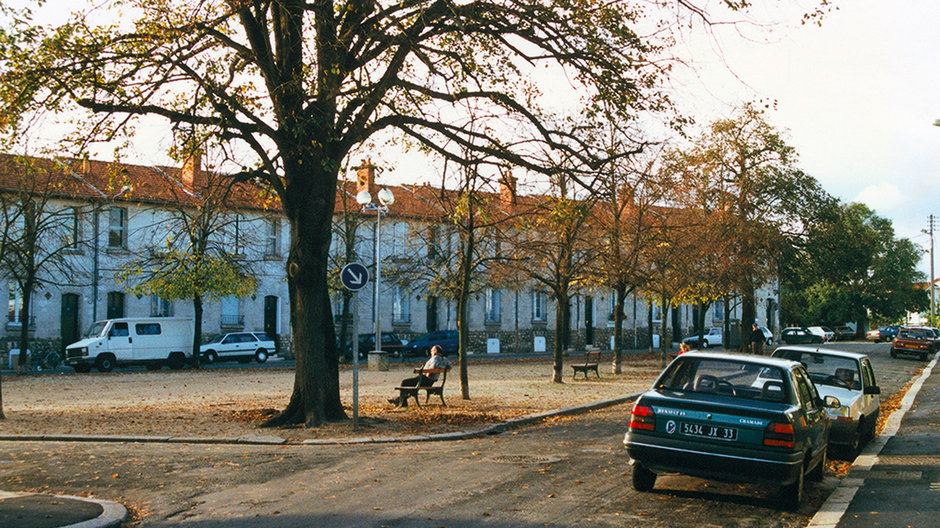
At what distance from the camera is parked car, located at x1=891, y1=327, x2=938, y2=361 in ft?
157

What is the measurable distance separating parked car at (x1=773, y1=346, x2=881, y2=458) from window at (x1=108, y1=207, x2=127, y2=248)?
128 ft

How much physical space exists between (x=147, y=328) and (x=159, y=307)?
28.7ft

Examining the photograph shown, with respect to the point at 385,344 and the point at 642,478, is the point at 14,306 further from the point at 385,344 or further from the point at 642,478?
the point at 642,478

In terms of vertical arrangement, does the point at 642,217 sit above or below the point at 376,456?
above

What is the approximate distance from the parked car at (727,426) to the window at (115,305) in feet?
137

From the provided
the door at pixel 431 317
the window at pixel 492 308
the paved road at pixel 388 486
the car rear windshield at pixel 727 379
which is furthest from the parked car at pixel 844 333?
the car rear windshield at pixel 727 379

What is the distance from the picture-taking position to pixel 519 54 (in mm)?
15938

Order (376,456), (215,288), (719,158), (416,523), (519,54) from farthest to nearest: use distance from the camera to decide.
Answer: (719,158), (215,288), (519,54), (376,456), (416,523)

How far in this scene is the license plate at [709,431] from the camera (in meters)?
8.70

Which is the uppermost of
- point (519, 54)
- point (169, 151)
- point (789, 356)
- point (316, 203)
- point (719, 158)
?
point (719, 158)

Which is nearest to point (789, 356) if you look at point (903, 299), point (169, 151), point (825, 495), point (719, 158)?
point (825, 495)

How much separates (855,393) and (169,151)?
40.4 feet

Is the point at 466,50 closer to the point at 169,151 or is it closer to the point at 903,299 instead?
the point at 169,151

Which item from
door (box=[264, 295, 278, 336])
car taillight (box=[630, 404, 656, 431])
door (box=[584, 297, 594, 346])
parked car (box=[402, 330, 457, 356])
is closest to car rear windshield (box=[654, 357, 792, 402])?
car taillight (box=[630, 404, 656, 431])
